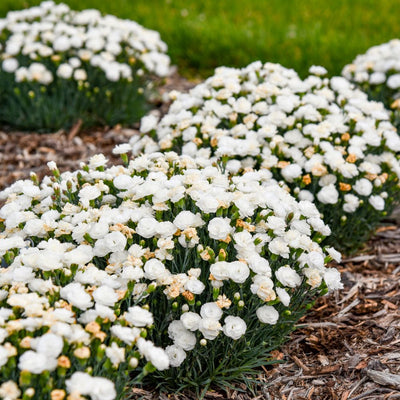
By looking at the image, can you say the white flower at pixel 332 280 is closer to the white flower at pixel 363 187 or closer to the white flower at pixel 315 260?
the white flower at pixel 315 260

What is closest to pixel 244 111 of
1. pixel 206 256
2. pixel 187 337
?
→ pixel 206 256

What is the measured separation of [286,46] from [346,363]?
15.3 ft

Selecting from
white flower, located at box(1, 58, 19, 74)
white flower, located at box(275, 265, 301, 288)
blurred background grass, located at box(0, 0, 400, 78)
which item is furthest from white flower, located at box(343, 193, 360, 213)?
white flower, located at box(1, 58, 19, 74)

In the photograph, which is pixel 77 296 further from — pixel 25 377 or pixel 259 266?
pixel 259 266

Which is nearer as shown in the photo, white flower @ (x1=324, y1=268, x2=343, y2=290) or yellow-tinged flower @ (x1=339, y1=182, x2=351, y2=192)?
white flower @ (x1=324, y1=268, x2=343, y2=290)

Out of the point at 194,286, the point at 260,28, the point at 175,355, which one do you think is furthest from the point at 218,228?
the point at 260,28

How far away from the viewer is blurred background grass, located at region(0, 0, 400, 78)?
21.2 ft

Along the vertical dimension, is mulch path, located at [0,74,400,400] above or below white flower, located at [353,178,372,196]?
below

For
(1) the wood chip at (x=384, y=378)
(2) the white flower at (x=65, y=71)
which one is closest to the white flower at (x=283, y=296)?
(1) the wood chip at (x=384, y=378)

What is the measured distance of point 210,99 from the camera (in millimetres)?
4039

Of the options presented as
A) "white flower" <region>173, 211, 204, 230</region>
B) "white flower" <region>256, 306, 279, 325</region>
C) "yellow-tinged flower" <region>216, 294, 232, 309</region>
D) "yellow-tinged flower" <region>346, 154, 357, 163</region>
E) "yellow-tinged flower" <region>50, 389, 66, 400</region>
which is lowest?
"white flower" <region>256, 306, 279, 325</region>

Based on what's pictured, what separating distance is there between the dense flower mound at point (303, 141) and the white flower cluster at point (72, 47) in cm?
116

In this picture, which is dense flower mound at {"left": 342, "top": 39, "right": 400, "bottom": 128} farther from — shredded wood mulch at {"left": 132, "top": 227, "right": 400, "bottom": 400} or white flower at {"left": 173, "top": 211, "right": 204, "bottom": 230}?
white flower at {"left": 173, "top": 211, "right": 204, "bottom": 230}

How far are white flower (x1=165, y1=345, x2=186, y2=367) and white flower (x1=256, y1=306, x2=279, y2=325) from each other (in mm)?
381
